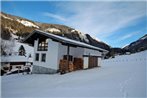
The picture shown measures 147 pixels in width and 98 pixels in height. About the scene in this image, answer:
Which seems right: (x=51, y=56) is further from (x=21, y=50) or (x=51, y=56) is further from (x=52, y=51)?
(x=21, y=50)

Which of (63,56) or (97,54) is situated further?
(97,54)

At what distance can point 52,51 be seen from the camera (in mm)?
20984

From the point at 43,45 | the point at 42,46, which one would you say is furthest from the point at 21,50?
the point at 43,45

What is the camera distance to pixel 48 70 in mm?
21250

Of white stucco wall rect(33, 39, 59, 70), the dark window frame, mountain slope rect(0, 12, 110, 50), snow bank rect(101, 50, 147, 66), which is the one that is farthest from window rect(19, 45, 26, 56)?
white stucco wall rect(33, 39, 59, 70)

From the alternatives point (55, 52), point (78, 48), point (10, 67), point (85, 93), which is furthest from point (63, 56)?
point (10, 67)

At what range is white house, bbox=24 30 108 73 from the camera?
20562 mm

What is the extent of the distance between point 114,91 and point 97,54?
743 inches

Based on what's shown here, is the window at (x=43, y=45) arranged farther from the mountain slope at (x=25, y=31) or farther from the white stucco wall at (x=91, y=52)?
the mountain slope at (x=25, y=31)

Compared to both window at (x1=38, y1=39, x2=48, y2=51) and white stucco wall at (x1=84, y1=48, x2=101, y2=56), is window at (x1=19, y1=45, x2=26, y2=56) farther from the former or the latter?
window at (x1=38, y1=39, x2=48, y2=51)

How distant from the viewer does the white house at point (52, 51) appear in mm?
20562

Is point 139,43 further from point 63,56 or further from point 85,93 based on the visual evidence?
point 85,93

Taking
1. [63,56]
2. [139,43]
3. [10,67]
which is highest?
[139,43]

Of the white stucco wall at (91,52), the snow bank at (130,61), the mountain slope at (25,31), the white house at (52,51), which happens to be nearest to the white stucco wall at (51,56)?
the white house at (52,51)
